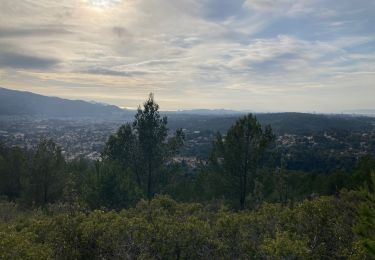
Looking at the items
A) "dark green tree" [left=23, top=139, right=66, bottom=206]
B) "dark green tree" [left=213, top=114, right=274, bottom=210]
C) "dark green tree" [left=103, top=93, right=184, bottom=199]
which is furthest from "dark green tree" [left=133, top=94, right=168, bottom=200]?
"dark green tree" [left=23, top=139, right=66, bottom=206]

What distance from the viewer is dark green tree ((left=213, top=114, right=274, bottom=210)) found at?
29.5 meters

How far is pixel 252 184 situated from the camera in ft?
101

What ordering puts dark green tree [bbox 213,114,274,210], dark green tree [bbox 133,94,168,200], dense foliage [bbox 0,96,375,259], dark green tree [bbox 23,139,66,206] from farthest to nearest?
dark green tree [bbox 23,139,66,206] < dark green tree [bbox 133,94,168,200] < dark green tree [bbox 213,114,274,210] < dense foliage [bbox 0,96,375,259]

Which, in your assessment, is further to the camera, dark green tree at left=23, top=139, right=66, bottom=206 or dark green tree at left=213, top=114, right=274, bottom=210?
dark green tree at left=23, top=139, right=66, bottom=206

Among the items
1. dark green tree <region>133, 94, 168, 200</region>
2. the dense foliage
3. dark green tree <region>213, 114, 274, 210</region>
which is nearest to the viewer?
the dense foliage

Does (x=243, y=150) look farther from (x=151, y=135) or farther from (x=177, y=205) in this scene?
(x=177, y=205)

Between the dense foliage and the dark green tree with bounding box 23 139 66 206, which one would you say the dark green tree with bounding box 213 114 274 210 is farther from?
the dark green tree with bounding box 23 139 66 206

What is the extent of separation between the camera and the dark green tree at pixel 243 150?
29.5 metres

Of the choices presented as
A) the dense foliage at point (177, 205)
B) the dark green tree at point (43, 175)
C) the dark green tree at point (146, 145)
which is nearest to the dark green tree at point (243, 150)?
the dense foliage at point (177, 205)

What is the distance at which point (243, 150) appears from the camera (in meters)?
29.9

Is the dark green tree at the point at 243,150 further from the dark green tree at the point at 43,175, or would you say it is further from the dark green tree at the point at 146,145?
the dark green tree at the point at 43,175

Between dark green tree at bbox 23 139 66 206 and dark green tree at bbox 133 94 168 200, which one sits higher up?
dark green tree at bbox 133 94 168 200

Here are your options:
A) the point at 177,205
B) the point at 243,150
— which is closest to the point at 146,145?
the point at 243,150

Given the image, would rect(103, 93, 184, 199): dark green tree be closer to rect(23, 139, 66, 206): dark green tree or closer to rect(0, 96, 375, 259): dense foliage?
rect(0, 96, 375, 259): dense foliage
